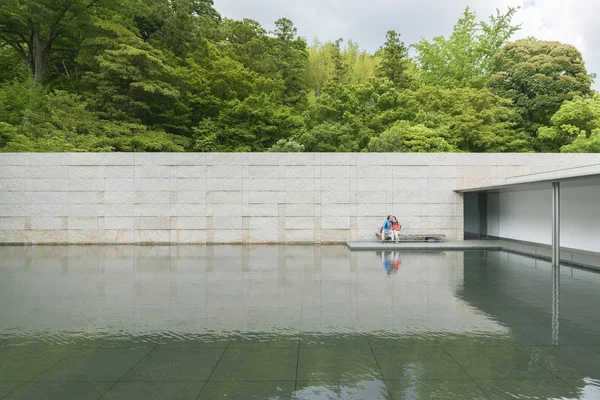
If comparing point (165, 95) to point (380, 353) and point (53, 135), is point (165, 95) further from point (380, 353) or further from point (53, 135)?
point (380, 353)

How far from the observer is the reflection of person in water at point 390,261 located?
1070 centimetres

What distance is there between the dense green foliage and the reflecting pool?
15089mm

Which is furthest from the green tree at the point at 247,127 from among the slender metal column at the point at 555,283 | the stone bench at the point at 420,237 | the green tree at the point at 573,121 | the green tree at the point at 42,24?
the slender metal column at the point at 555,283

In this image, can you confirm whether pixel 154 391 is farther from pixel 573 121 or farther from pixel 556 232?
pixel 573 121

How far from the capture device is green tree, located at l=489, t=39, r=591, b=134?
2967cm

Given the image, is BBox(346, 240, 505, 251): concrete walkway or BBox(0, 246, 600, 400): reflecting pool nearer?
BBox(0, 246, 600, 400): reflecting pool

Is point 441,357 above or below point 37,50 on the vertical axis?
below

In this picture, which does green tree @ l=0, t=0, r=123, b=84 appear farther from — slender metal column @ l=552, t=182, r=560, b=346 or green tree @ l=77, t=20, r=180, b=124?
slender metal column @ l=552, t=182, r=560, b=346

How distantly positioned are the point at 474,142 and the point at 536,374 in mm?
24739

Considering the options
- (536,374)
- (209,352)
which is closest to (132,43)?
(209,352)

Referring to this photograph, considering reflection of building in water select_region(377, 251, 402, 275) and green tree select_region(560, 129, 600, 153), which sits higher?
green tree select_region(560, 129, 600, 153)

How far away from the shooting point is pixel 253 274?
1032 cm

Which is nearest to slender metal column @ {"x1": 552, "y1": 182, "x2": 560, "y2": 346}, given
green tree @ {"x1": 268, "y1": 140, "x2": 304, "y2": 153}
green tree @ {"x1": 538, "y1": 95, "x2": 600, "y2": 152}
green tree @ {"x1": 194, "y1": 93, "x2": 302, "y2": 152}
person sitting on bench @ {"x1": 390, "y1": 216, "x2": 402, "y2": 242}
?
person sitting on bench @ {"x1": 390, "y1": 216, "x2": 402, "y2": 242}

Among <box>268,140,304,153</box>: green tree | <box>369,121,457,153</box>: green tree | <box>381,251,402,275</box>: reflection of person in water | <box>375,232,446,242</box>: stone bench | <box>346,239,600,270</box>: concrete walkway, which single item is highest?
<box>369,121,457,153</box>: green tree
